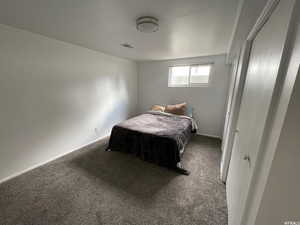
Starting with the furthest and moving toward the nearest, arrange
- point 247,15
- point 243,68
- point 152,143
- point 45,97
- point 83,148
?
point 83,148 < point 152,143 < point 45,97 < point 243,68 < point 247,15

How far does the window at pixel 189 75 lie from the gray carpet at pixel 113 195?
225 cm

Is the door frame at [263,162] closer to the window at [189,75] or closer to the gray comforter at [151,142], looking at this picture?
the gray comforter at [151,142]

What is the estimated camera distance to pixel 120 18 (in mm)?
1459

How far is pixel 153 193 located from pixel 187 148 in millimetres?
1502

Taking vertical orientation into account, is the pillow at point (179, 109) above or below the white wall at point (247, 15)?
below

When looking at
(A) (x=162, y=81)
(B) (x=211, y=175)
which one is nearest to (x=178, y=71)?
(A) (x=162, y=81)

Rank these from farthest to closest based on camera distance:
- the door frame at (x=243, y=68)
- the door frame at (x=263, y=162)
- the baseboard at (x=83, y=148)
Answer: the baseboard at (x=83, y=148)
the door frame at (x=243, y=68)
the door frame at (x=263, y=162)

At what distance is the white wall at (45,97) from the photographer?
1768 millimetres

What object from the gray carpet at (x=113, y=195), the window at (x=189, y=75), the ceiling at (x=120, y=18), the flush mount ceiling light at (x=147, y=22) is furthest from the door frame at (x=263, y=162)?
the window at (x=189, y=75)

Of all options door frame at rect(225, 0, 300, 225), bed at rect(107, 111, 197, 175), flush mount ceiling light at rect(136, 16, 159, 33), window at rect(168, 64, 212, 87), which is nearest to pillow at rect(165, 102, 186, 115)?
window at rect(168, 64, 212, 87)

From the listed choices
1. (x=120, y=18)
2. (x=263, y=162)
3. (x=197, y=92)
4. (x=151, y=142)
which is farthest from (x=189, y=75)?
(x=263, y=162)

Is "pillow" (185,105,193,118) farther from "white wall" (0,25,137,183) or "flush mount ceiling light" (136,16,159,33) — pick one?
"flush mount ceiling light" (136,16,159,33)

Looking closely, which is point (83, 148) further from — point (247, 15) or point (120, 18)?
point (247, 15)

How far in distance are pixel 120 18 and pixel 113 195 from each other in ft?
7.10
